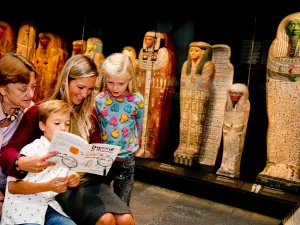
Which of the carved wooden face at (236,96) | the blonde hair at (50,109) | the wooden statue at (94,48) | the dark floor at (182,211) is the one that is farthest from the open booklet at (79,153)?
the wooden statue at (94,48)

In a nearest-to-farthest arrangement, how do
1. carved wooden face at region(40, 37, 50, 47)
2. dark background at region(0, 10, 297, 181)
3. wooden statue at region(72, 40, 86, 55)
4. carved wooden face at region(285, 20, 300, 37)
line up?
carved wooden face at region(285, 20, 300, 37), dark background at region(0, 10, 297, 181), wooden statue at region(72, 40, 86, 55), carved wooden face at region(40, 37, 50, 47)

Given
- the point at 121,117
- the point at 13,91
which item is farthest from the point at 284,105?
the point at 13,91

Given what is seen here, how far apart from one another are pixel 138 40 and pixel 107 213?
3662 mm

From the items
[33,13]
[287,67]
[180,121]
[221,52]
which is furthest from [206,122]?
[33,13]

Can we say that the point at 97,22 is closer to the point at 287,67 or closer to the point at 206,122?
the point at 206,122

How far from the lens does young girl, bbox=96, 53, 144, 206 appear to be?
2043 mm

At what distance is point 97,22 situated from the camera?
5.05 metres

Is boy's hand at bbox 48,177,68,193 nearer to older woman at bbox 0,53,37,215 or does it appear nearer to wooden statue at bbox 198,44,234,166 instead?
older woman at bbox 0,53,37,215

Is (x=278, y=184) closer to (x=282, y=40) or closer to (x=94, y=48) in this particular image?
(x=282, y=40)

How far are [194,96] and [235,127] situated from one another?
0.66 metres

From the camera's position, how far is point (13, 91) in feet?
5.17

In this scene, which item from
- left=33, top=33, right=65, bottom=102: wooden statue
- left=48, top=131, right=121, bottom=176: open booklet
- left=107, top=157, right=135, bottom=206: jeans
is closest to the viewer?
left=48, top=131, right=121, bottom=176: open booklet

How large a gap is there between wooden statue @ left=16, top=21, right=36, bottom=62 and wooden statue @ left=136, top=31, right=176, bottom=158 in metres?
2.17

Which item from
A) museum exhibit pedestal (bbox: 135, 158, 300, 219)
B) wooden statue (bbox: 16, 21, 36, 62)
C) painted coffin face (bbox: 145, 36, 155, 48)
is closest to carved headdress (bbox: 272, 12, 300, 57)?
museum exhibit pedestal (bbox: 135, 158, 300, 219)
